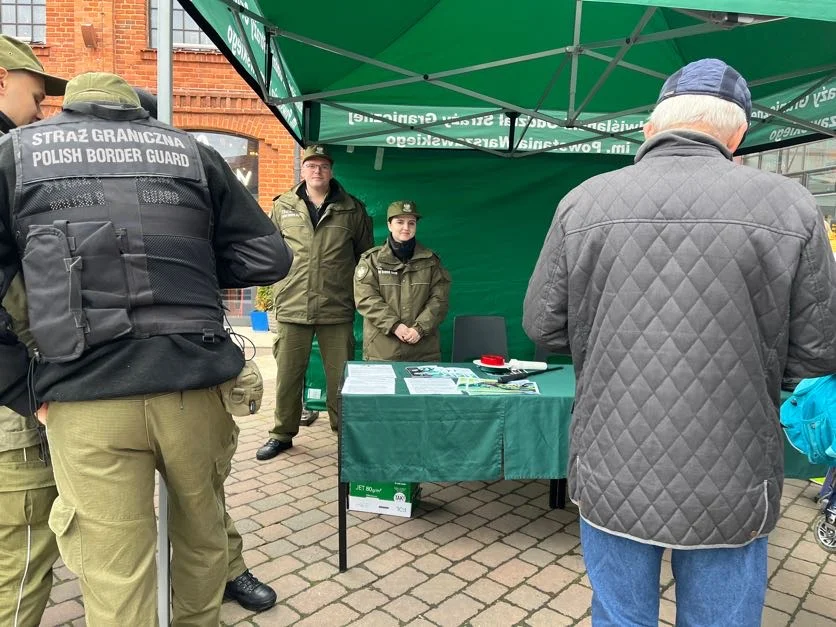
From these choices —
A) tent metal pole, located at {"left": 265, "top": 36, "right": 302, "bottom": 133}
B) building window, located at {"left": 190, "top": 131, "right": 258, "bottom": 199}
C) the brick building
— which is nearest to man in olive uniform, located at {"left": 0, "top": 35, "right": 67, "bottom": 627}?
tent metal pole, located at {"left": 265, "top": 36, "right": 302, "bottom": 133}

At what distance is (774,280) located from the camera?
129cm

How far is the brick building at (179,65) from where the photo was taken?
401 inches

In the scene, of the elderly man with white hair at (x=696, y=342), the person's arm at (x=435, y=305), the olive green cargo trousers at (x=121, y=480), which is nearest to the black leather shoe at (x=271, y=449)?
the person's arm at (x=435, y=305)

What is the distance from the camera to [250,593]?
2.49 meters

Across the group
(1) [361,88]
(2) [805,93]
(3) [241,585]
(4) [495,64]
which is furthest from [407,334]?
(2) [805,93]

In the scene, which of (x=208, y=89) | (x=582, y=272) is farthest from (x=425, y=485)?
(x=208, y=89)

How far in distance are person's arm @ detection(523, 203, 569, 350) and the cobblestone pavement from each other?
146 cm

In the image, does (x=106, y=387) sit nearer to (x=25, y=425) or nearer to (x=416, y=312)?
(x=25, y=425)

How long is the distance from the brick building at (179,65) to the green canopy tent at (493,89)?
561 centimetres

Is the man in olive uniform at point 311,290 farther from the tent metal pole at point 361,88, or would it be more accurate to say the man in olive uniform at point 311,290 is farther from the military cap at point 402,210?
the tent metal pole at point 361,88

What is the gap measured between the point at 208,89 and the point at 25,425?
32.0ft

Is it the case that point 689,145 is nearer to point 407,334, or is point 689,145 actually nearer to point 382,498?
point 382,498

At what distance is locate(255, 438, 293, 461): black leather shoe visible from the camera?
431cm

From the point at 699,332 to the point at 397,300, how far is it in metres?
3.16
